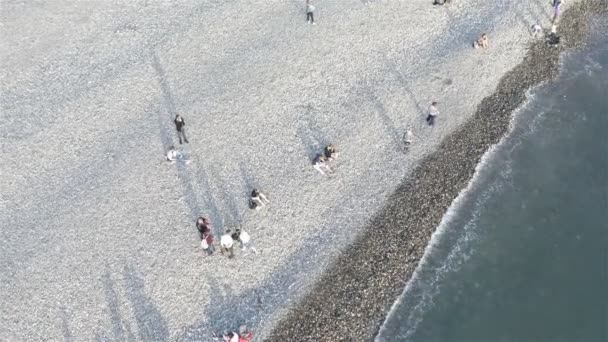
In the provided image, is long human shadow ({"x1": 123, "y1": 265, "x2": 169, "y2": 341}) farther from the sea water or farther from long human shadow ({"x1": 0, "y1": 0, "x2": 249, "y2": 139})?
long human shadow ({"x1": 0, "y1": 0, "x2": 249, "y2": 139})

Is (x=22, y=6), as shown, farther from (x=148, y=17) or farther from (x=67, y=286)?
(x=67, y=286)

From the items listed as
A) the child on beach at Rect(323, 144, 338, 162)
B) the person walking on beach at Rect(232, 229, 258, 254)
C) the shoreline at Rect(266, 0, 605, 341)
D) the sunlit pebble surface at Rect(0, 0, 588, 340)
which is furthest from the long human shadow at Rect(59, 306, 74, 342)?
the child on beach at Rect(323, 144, 338, 162)

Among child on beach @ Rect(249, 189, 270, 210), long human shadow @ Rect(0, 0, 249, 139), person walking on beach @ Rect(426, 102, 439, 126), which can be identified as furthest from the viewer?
long human shadow @ Rect(0, 0, 249, 139)

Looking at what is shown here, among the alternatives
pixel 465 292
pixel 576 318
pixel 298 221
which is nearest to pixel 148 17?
pixel 298 221

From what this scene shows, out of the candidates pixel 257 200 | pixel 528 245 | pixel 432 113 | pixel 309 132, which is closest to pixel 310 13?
→ pixel 309 132

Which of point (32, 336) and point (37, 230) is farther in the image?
point (37, 230)
